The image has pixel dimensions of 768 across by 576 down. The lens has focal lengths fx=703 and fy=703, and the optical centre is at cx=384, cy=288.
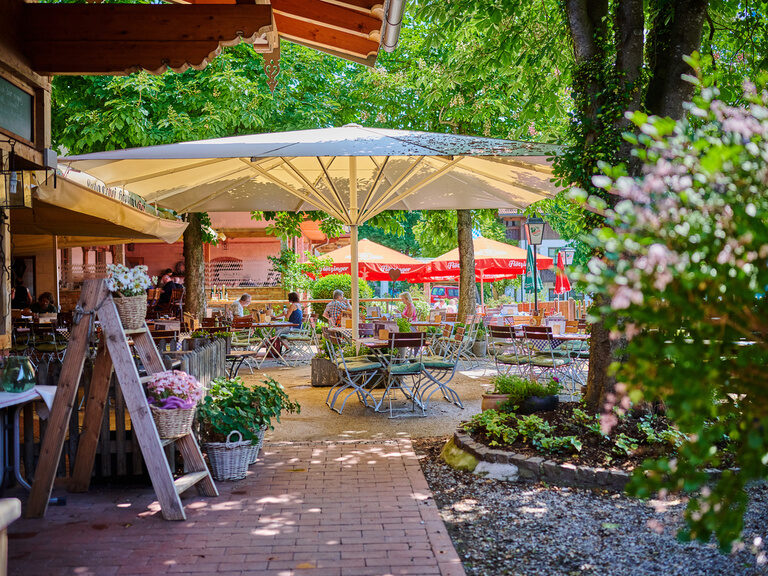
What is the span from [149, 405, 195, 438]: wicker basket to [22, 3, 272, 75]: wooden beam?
2797 mm

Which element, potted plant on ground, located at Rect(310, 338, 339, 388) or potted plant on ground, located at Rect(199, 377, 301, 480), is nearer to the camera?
potted plant on ground, located at Rect(199, 377, 301, 480)

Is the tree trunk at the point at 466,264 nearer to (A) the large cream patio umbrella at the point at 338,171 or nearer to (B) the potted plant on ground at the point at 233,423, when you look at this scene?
(A) the large cream patio umbrella at the point at 338,171

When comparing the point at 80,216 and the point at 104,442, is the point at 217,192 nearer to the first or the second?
the point at 80,216

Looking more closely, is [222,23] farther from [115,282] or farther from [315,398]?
[315,398]

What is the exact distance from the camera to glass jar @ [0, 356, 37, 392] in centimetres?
429

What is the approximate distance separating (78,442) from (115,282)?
4.69 feet

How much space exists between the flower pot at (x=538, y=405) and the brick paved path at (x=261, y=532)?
1452 mm

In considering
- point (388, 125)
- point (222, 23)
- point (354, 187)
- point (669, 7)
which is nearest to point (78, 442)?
point (222, 23)

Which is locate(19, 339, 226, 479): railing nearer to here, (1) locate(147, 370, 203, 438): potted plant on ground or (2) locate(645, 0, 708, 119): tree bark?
(1) locate(147, 370, 203, 438): potted plant on ground

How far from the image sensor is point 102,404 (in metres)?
4.92

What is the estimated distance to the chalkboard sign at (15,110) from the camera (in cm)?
550

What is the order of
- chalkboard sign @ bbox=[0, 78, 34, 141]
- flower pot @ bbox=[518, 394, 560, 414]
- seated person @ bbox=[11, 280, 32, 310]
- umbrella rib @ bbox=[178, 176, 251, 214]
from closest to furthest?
chalkboard sign @ bbox=[0, 78, 34, 141]
flower pot @ bbox=[518, 394, 560, 414]
umbrella rib @ bbox=[178, 176, 251, 214]
seated person @ bbox=[11, 280, 32, 310]

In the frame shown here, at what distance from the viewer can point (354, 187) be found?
30.4 feet

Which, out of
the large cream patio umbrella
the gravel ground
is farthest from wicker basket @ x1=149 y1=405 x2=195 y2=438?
the large cream patio umbrella
